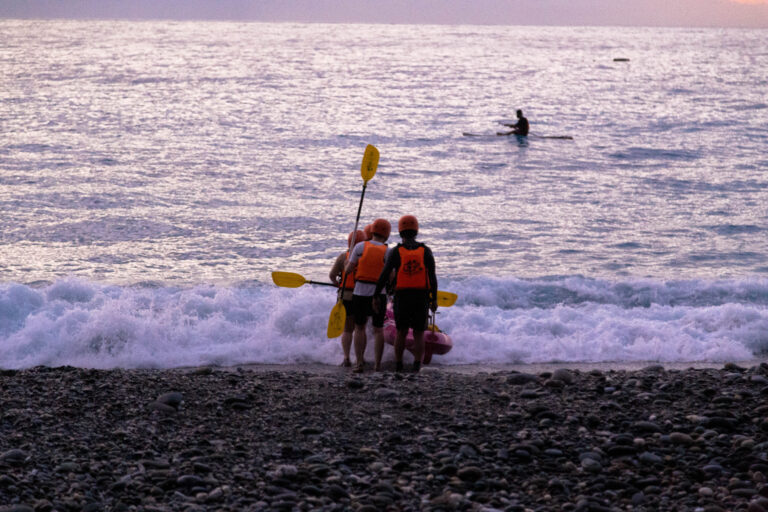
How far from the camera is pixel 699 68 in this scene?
6950cm

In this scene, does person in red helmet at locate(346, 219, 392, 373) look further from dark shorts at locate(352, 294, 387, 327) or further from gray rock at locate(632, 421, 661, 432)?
gray rock at locate(632, 421, 661, 432)

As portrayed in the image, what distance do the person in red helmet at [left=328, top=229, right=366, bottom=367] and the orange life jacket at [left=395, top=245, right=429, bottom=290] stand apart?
663 millimetres

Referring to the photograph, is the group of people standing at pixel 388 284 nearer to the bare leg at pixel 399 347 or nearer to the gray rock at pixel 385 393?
the bare leg at pixel 399 347

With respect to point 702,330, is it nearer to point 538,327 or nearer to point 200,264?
point 538,327

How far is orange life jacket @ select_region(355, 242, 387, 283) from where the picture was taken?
25.8 feet

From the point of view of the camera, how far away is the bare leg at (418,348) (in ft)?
26.7

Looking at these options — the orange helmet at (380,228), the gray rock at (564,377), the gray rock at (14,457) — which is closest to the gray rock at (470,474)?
the gray rock at (564,377)

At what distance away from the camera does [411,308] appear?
7.89m

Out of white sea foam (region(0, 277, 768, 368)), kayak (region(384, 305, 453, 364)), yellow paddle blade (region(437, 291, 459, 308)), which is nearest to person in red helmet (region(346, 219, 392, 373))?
kayak (region(384, 305, 453, 364))

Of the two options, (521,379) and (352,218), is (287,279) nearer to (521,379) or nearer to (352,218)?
(521,379)

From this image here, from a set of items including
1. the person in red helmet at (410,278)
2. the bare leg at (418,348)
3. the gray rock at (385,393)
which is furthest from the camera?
the bare leg at (418,348)

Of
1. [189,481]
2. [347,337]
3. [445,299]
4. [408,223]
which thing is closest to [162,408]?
[189,481]

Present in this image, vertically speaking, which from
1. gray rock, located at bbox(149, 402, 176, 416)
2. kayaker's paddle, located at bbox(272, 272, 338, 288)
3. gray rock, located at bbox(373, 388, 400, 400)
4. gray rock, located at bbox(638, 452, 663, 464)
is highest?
kayaker's paddle, located at bbox(272, 272, 338, 288)

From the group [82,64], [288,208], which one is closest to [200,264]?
[288,208]
